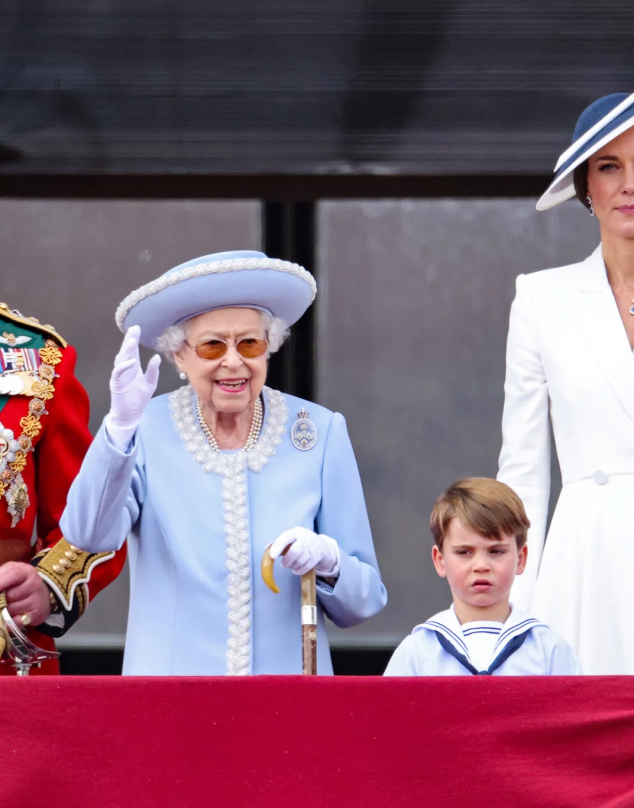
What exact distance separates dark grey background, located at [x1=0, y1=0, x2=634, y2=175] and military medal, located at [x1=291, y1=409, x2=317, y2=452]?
1.42 metres

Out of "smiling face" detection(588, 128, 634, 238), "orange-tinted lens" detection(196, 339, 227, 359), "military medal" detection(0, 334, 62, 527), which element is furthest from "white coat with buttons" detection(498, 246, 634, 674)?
"military medal" detection(0, 334, 62, 527)

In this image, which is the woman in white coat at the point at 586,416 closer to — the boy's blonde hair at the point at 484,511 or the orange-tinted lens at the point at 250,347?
the boy's blonde hair at the point at 484,511

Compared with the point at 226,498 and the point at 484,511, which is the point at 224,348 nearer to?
the point at 226,498

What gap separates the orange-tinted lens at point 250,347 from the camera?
2.45 m

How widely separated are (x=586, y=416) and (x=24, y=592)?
1.01 m

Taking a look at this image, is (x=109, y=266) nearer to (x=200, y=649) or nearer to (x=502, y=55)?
(x=502, y=55)

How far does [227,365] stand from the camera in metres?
2.42

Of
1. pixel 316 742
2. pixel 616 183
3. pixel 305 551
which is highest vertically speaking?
pixel 616 183

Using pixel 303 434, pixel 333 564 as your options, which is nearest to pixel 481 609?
pixel 333 564

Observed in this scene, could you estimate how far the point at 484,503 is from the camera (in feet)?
8.20

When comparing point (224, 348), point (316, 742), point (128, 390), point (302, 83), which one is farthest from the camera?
point (302, 83)

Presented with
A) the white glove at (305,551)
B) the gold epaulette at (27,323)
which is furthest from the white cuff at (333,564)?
the gold epaulette at (27,323)

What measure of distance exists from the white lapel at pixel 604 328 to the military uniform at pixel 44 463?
91 centimetres

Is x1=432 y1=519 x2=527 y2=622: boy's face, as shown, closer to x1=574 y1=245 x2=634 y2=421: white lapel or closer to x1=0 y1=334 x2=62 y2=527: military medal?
x1=574 y1=245 x2=634 y2=421: white lapel
